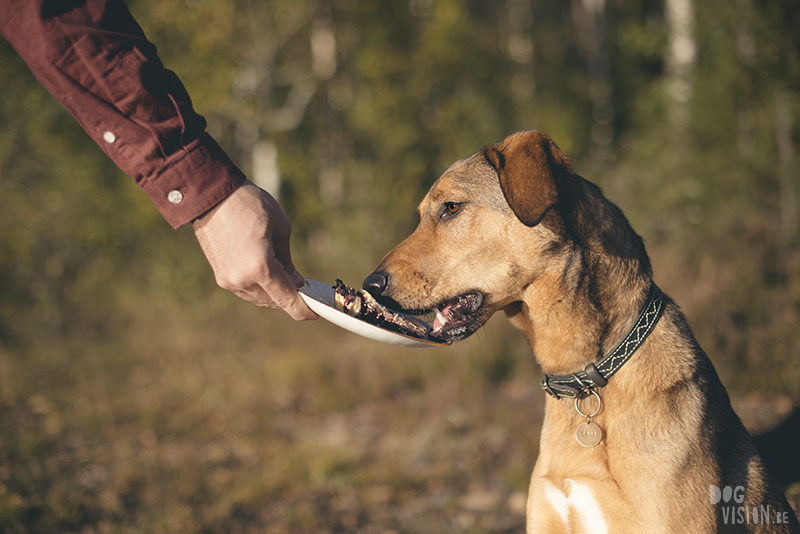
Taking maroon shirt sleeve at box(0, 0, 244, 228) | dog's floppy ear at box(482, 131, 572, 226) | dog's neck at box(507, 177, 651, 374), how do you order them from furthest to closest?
dog's neck at box(507, 177, 651, 374)
dog's floppy ear at box(482, 131, 572, 226)
maroon shirt sleeve at box(0, 0, 244, 228)

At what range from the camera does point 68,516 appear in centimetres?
356

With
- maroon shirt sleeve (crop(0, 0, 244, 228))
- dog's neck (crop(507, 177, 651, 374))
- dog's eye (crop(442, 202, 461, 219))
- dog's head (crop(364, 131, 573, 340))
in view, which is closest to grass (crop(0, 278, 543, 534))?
dog's neck (crop(507, 177, 651, 374))

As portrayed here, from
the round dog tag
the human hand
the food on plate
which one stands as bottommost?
the round dog tag

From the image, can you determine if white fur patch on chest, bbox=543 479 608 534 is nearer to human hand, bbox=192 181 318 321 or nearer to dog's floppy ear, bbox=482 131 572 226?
dog's floppy ear, bbox=482 131 572 226

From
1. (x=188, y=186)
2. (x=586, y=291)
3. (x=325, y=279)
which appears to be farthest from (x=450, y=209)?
(x=325, y=279)

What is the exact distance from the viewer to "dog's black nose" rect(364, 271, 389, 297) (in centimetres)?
239

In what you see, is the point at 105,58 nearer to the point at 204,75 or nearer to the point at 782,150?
the point at 782,150

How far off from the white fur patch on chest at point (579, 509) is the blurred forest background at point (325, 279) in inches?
50.1

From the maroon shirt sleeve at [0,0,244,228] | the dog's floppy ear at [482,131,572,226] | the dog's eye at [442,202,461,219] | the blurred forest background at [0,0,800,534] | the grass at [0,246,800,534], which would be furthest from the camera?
the blurred forest background at [0,0,800,534]

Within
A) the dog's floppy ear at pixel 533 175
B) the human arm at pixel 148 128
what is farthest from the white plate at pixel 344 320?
the dog's floppy ear at pixel 533 175

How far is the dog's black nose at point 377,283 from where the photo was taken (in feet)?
7.86

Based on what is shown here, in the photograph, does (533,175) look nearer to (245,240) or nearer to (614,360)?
(614,360)

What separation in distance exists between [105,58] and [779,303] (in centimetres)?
636

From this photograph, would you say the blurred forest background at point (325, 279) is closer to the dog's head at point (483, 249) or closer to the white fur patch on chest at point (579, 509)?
the dog's head at point (483, 249)
